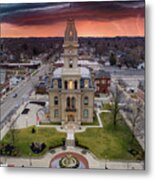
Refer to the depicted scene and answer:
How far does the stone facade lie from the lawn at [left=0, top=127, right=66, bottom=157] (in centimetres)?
8

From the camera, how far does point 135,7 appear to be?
2090 mm

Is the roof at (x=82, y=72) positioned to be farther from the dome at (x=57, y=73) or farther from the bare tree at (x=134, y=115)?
the bare tree at (x=134, y=115)

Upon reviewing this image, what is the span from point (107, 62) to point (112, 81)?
11 cm

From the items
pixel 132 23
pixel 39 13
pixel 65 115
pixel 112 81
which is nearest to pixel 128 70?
pixel 112 81

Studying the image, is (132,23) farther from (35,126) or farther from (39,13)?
(35,126)

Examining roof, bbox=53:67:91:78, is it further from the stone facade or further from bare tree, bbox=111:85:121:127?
bare tree, bbox=111:85:121:127

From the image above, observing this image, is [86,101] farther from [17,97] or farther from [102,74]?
[17,97]

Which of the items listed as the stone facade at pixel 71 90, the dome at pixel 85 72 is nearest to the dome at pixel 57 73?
the stone facade at pixel 71 90

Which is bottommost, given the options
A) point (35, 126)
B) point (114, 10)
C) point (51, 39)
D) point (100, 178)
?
point (100, 178)

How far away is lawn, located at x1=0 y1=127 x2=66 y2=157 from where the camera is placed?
7.24 ft

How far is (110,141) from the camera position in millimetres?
2168

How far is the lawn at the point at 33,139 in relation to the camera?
2.21 m

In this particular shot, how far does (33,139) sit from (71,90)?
1.12ft

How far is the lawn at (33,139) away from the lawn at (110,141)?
12cm
